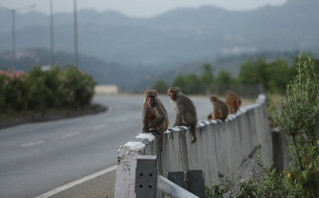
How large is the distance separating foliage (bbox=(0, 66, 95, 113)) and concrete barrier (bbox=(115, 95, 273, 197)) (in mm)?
11610

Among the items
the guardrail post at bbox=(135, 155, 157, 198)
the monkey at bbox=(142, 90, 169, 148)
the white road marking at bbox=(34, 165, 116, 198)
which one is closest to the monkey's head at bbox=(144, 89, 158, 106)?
the monkey at bbox=(142, 90, 169, 148)

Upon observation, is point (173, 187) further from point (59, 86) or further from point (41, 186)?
point (59, 86)

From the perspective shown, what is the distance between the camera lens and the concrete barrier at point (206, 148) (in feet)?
17.4

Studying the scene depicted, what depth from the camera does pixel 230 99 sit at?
14633mm

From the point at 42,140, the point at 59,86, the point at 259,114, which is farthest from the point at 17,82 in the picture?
the point at 259,114

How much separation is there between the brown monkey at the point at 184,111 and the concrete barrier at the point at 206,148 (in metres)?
0.20

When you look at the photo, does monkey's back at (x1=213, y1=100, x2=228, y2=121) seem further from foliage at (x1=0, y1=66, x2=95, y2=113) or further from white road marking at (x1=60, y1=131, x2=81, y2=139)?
foliage at (x1=0, y1=66, x2=95, y2=113)

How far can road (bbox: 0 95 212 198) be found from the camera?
29.8 ft

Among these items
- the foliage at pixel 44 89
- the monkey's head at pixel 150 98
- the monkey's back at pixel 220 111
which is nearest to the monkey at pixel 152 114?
the monkey's head at pixel 150 98

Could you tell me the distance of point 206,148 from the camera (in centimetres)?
937

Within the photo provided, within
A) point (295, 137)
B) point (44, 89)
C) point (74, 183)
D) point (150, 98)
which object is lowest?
point (74, 183)

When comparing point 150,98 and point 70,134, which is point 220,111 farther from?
point 70,134

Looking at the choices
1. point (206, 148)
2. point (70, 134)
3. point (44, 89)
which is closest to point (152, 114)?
point (206, 148)

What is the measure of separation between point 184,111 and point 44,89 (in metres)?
18.0
